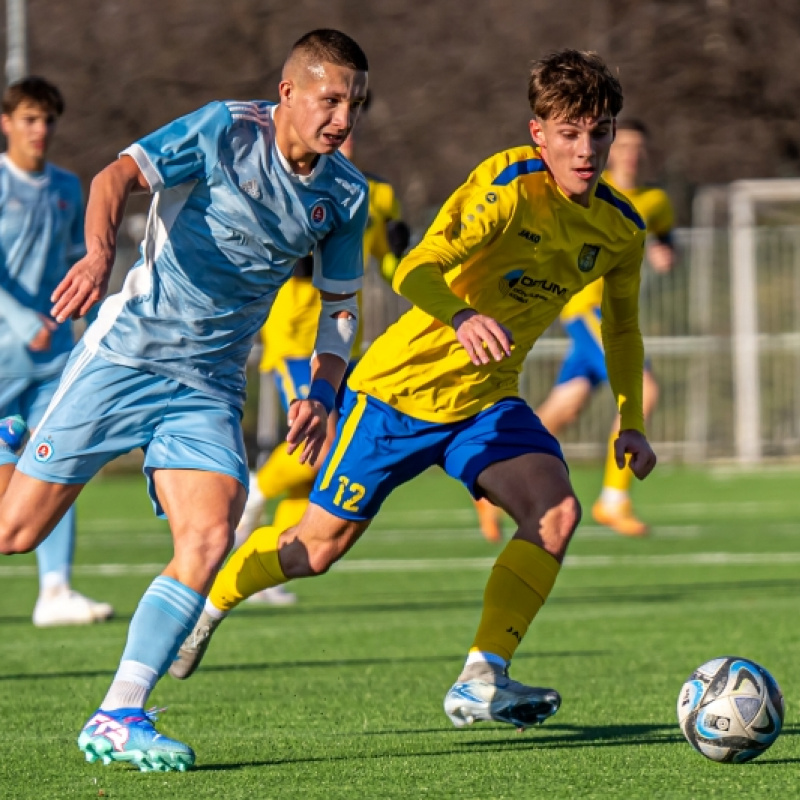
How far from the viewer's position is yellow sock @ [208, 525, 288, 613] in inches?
259

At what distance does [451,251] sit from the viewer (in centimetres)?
578

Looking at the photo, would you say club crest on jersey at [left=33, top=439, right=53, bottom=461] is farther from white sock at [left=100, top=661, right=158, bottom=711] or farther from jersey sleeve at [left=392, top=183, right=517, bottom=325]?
jersey sleeve at [left=392, top=183, right=517, bottom=325]

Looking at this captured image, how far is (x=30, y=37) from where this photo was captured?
84.1 ft

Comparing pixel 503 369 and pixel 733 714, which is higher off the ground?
pixel 503 369

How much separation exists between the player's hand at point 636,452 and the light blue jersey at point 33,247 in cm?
330

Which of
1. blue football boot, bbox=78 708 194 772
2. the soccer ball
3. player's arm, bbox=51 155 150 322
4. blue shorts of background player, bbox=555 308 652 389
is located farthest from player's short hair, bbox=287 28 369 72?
blue shorts of background player, bbox=555 308 652 389

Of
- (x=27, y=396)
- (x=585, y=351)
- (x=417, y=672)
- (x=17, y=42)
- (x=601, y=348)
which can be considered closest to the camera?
(x=417, y=672)

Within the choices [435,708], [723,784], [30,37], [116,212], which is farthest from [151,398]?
[30,37]

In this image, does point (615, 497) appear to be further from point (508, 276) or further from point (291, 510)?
point (508, 276)

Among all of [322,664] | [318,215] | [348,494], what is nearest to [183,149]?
[318,215]

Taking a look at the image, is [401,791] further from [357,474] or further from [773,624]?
[773,624]

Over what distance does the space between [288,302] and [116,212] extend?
472 centimetres

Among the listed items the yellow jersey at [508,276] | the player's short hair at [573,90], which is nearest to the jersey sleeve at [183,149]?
the yellow jersey at [508,276]

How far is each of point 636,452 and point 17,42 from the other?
17.2 m
